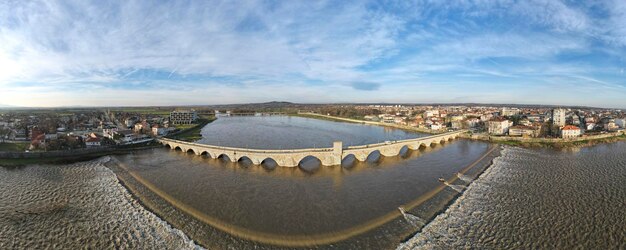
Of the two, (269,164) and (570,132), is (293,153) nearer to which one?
(269,164)

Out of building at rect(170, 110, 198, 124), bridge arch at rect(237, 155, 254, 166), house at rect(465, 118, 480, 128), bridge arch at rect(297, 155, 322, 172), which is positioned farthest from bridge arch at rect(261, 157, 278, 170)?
house at rect(465, 118, 480, 128)

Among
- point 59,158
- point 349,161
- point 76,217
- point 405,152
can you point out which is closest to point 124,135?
point 59,158

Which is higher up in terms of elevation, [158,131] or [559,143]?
[158,131]

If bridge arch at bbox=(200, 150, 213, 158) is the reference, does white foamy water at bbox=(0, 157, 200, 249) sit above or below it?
below

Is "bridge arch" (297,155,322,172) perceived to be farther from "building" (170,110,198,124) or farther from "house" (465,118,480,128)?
"building" (170,110,198,124)

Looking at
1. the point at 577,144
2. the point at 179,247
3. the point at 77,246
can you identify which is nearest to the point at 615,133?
the point at 577,144

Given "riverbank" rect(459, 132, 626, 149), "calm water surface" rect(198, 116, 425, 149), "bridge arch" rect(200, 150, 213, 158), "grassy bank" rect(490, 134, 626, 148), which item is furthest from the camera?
"riverbank" rect(459, 132, 626, 149)
